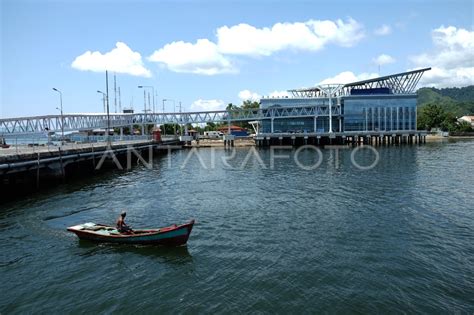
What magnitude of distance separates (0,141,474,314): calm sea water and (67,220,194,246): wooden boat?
545 millimetres

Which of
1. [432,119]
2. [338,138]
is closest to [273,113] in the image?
[338,138]

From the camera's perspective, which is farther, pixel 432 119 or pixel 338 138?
pixel 432 119

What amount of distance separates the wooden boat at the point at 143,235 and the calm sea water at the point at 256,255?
21.4 inches

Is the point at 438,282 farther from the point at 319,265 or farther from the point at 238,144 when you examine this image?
the point at 238,144

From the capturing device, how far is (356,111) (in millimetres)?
128875

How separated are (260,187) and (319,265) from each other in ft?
78.3

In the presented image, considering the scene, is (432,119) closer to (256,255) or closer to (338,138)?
(338,138)

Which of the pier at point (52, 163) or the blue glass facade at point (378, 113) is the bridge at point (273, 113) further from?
the pier at point (52, 163)

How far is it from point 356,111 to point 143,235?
117311mm

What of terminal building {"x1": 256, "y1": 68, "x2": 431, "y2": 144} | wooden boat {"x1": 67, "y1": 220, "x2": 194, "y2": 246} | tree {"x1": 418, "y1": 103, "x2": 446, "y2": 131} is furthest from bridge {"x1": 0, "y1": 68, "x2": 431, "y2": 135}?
wooden boat {"x1": 67, "y1": 220, "x2": 194, "y2": 246}

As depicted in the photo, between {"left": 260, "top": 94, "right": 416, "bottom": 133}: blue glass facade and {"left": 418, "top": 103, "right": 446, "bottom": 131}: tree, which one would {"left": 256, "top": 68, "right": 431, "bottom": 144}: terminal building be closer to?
{"left": 260, "top": 94, "right": 416, "bottom": 133}: blue glass facade

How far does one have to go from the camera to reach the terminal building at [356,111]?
127 metres

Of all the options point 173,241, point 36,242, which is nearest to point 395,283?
point 173,241

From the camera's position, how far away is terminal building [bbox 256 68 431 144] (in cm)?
12731
